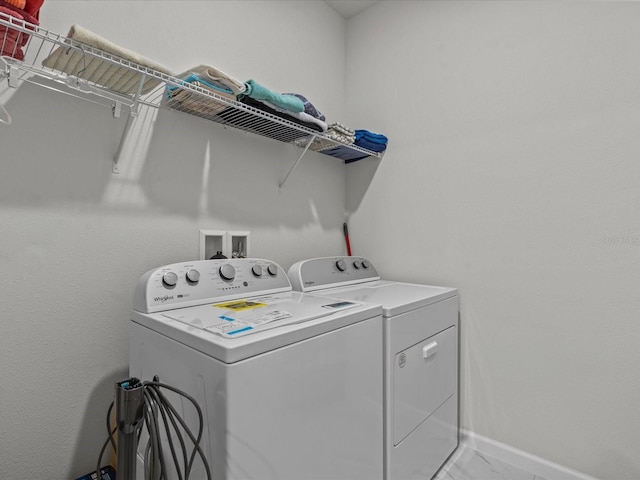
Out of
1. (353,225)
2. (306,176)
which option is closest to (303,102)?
(306,176)

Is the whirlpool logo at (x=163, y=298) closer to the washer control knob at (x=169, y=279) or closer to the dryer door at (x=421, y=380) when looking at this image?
the washer control knob at (x=169, y=279)

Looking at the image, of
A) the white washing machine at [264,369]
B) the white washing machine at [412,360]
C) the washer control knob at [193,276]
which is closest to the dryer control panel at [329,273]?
the white washing machine at [412,360]

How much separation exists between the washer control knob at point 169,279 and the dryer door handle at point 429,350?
988 millimetres

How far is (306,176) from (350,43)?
1.05m

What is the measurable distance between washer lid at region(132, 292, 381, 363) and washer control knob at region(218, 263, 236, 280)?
0.10 metres

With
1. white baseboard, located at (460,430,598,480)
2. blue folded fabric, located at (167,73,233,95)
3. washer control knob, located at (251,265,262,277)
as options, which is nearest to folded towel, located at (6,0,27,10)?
blue folded fabric, located at (167,73,233,95)

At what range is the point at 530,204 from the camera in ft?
4.99

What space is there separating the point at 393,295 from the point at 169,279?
89 cm

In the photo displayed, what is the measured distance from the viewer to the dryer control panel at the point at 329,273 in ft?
5.07

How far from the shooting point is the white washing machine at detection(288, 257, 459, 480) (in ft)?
3.91

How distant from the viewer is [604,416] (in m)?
1.36

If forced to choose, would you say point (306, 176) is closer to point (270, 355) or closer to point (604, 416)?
point (270, 355)

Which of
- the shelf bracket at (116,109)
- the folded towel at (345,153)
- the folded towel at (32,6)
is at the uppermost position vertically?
the folded towel at (32,6)

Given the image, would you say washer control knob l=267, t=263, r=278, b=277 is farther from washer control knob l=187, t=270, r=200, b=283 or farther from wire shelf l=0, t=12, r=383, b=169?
wire shelf l=0, t=12, r=383, b=169
